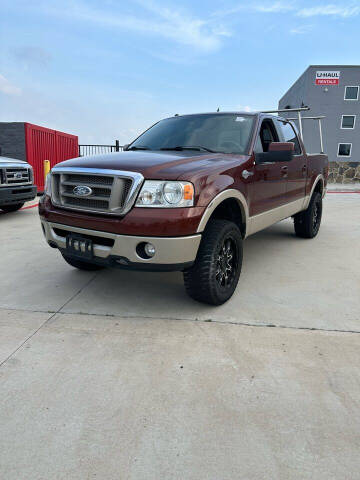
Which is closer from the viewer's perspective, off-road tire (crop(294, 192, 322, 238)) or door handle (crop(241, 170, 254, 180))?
door handle (crop(241, 170, 254, 180))

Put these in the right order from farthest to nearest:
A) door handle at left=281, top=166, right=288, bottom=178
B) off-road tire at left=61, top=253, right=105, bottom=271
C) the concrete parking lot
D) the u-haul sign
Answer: the u-haul sign, door handle at left=281, top=166, right=288, bottom=178, off-road tire at left=61, top=253, right=105, bottom=271, the concrete parking lot

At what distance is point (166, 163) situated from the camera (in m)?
2.96

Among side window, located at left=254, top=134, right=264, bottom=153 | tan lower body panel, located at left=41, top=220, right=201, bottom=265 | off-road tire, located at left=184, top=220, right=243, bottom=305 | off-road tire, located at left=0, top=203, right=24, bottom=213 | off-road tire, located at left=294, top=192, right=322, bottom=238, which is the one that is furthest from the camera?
off-road tire, located at left=0, top=203, right=24, bottom=213

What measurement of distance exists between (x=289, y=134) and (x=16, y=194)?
544 centimetres

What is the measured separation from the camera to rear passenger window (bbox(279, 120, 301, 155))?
16.0 ft

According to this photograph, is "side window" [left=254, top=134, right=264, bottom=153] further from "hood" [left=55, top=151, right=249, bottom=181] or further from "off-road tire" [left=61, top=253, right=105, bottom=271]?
"off-road tire" [left=61, top=253, right=105, bottom=271]

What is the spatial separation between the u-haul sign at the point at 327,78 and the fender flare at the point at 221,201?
37722mm

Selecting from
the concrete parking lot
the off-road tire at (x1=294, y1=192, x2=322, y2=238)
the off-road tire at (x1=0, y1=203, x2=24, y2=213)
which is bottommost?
the concrete parking lot

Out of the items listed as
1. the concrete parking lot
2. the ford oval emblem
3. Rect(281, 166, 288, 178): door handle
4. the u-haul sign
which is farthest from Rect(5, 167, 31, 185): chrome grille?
the u-haul sign

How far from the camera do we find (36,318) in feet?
9.95

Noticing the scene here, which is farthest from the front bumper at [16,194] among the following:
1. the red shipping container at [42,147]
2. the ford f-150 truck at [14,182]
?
the red shipping container at [42,147]

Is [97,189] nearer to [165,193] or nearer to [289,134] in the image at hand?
[165,193]

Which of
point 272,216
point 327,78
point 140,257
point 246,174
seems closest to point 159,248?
point 140,257

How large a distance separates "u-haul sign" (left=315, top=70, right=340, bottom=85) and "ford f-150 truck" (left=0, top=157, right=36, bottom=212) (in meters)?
35.3
